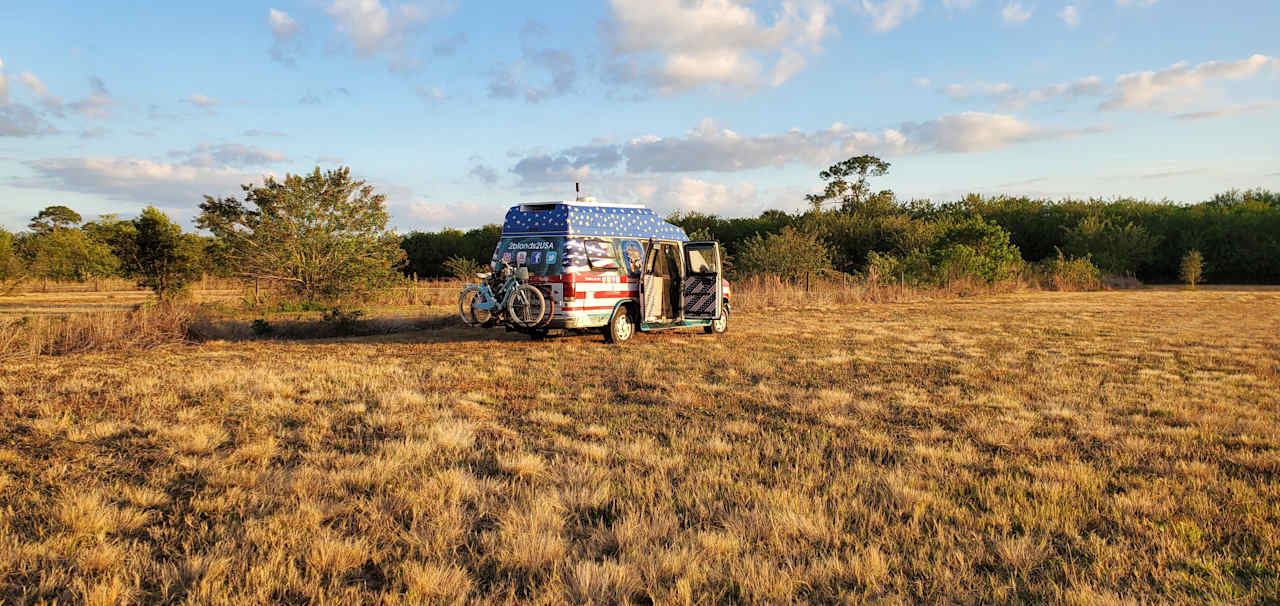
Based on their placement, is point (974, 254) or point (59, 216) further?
point (59, 216)

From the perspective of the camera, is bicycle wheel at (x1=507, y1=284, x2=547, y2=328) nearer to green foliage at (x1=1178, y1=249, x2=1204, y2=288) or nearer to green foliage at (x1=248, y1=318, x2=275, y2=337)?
green foliage at (x1=248, y1=318, x2=275, y2=337)

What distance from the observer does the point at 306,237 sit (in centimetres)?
1852

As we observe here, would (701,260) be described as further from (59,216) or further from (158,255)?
(59,216)

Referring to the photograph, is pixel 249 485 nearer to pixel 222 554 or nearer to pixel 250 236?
pixel 222 554

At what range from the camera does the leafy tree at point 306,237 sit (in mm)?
18234

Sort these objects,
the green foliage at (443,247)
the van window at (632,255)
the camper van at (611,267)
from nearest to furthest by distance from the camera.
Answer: the camper van at (611,267), the van window at (632,255), the green foliage at (443,247)

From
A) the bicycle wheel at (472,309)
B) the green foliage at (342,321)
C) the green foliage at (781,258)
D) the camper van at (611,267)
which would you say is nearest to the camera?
the camper van at (611,267)

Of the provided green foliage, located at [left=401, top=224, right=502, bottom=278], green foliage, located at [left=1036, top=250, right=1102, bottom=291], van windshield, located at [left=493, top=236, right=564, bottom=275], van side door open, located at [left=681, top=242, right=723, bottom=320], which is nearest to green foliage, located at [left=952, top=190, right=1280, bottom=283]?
green foliage, located at [left=1036, top=250, right=1102, bottom=291]

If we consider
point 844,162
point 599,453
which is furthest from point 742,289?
point 844,162

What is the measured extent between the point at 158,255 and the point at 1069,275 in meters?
36.9

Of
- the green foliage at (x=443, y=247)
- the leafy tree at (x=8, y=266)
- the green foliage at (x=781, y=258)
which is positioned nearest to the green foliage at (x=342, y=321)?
the green foliage at (x=781, y=258)

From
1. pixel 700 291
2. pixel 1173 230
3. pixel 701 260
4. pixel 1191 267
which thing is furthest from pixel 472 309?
pixel 1173 230

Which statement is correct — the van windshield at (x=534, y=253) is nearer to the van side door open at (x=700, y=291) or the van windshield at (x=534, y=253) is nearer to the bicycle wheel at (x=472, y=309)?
the bicycle wheel at (x=472, y=309)

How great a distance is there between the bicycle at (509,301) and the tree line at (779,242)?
8873mm
